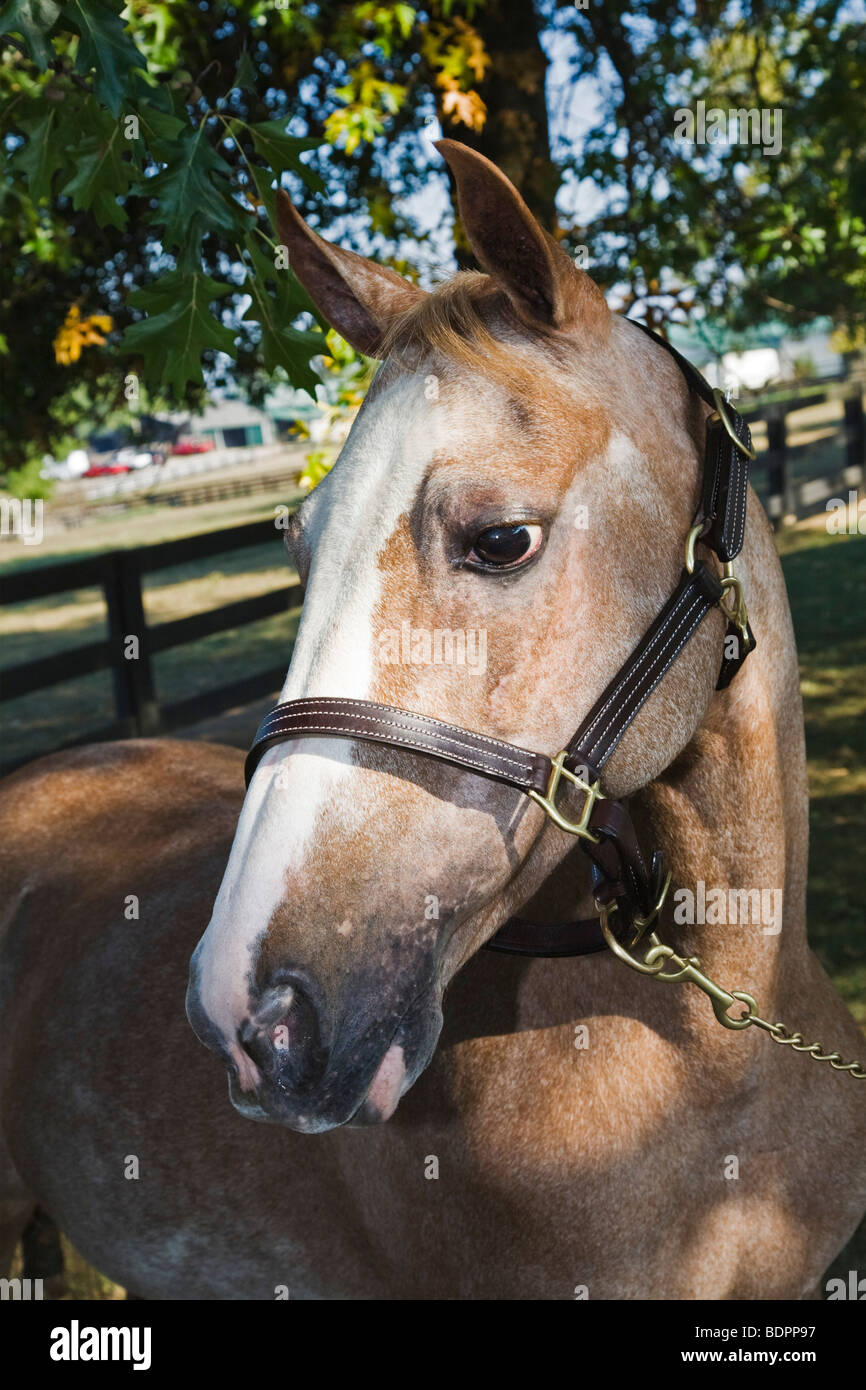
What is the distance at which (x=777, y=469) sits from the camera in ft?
48.2

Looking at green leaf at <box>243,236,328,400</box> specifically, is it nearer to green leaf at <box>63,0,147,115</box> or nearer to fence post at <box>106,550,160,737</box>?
green leaf at <box>63,0,147,115</box>

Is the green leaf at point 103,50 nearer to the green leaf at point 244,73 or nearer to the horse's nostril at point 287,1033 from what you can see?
the green leaf at point 244,73

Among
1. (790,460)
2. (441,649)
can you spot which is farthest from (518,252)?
(790,460)

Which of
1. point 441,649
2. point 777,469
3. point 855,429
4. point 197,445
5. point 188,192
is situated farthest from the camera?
point 197,445

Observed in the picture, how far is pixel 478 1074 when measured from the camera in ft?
6.34

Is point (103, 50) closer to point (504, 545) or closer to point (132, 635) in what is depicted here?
point (504, 545)

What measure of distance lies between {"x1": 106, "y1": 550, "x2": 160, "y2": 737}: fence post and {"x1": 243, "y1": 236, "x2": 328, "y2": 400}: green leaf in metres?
4.55

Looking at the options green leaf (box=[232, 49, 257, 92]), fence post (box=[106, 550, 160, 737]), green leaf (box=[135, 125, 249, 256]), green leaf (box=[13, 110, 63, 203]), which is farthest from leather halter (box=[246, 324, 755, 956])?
fence post (box=[106, 550, 160, 737])

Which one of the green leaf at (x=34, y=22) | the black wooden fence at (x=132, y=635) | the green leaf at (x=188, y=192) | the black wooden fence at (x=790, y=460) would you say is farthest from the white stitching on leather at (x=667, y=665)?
the black wooden fence at (x=790, y=460)

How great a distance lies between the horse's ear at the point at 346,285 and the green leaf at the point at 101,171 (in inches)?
30.8

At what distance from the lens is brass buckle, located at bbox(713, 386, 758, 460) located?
5.61 ft

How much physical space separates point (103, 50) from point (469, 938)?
180 centimetres

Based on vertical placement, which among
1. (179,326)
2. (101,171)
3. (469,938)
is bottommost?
(469,938)
